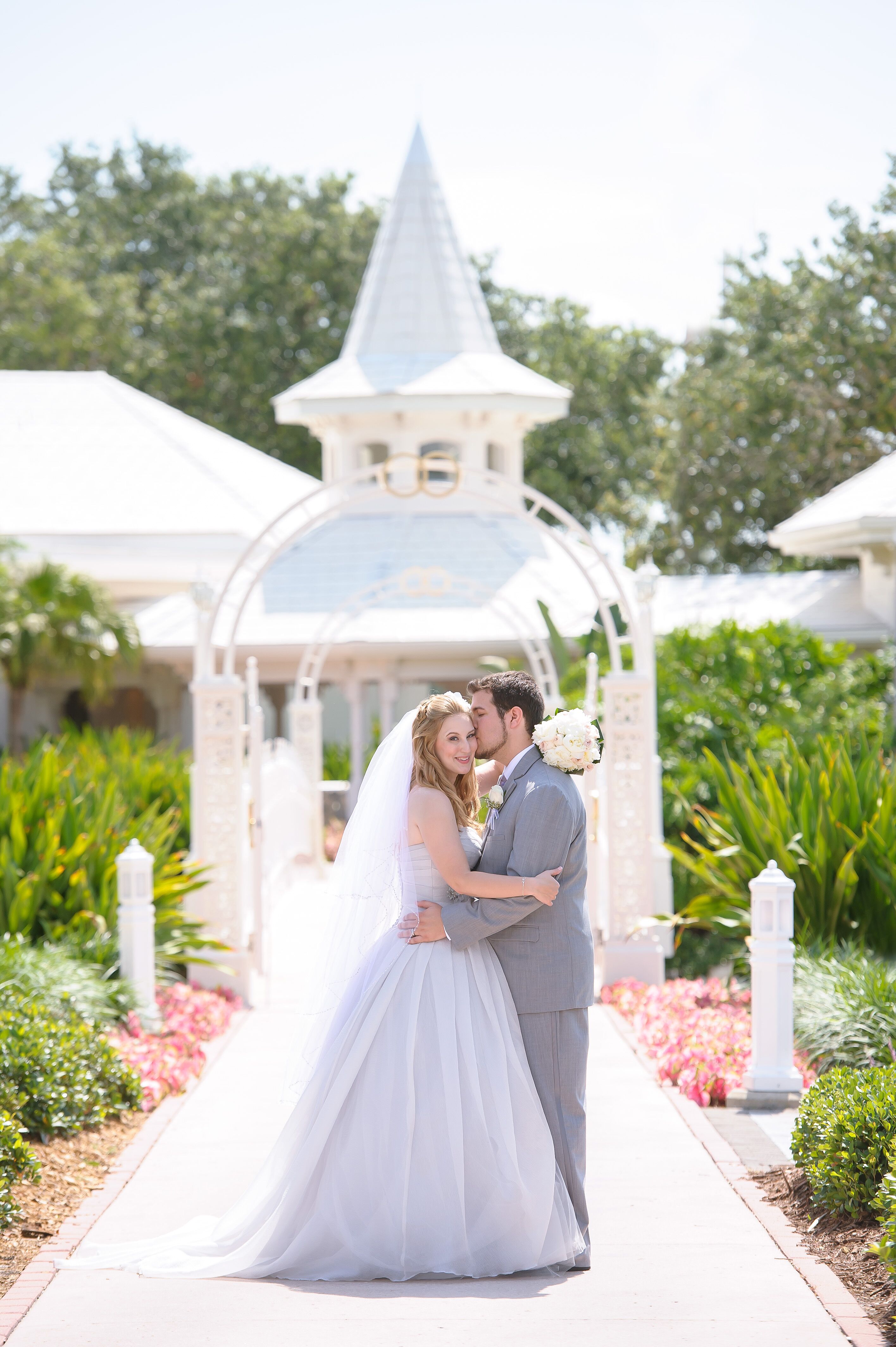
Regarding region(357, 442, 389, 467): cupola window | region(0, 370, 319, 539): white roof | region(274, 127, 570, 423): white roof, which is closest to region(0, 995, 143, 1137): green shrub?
region(0, 370, 319, 539): white roof

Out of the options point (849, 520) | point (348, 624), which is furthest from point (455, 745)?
point (348, 624)

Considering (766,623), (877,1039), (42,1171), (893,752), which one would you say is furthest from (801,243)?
(42,1171)

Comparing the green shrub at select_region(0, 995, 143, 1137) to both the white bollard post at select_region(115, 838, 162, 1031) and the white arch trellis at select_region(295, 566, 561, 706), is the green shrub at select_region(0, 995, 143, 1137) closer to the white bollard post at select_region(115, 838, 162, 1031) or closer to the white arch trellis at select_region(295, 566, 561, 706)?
the white bollard post at select_region(115, 838, 162, 1031)

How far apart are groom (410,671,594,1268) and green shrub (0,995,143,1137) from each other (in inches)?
94.1

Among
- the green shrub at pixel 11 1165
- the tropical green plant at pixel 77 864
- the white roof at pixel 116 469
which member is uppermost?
the white roof at pixel 116 469

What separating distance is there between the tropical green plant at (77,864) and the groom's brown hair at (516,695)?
454 cm

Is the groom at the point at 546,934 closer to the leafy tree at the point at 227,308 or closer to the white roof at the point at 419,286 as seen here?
the white roof at the point at 419,286

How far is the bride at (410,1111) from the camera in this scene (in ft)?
16.6

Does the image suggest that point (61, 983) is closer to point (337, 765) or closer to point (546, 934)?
point (546, 934)

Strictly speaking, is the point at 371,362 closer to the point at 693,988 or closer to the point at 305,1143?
the point at 693,988

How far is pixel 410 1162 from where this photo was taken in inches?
200

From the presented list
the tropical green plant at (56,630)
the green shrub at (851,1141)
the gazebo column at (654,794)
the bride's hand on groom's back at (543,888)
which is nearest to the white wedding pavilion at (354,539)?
the tropical green plant at (56,630)

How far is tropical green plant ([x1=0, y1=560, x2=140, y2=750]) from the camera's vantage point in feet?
57.0

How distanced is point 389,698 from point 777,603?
542 centimetres
